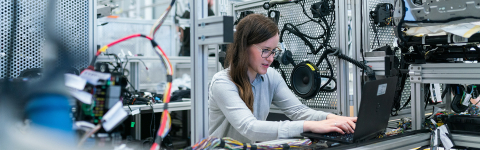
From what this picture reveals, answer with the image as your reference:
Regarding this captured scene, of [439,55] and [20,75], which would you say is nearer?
[20,75]

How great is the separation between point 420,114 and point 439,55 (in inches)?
8.3

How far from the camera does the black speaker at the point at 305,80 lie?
5.08 ft

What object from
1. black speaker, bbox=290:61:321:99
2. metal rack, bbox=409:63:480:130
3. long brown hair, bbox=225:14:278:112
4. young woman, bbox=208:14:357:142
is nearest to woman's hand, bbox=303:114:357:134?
young woman, bbox=208:14:357:142

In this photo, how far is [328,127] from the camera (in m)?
1.01

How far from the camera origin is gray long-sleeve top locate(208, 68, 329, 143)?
3.40 ft

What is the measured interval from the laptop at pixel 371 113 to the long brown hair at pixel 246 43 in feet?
0.97

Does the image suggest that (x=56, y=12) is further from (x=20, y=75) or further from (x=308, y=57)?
(x=308, y=57)

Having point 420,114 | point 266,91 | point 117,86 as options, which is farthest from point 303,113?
point 117,86

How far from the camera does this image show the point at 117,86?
0.74 metres

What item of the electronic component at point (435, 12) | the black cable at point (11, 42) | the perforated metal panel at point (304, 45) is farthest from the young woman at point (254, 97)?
the black cable at point (11, 42)

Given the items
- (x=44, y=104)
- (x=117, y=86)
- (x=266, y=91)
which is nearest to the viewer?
(x=117, y=86)

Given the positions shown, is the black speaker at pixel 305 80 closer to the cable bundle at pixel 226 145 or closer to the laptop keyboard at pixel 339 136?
the laptop keyboard at pixel 339 136

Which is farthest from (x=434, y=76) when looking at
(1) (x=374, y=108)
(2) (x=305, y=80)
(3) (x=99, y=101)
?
Answer: (3) (x=99, y=101)

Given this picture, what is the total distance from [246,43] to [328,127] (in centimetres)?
42
